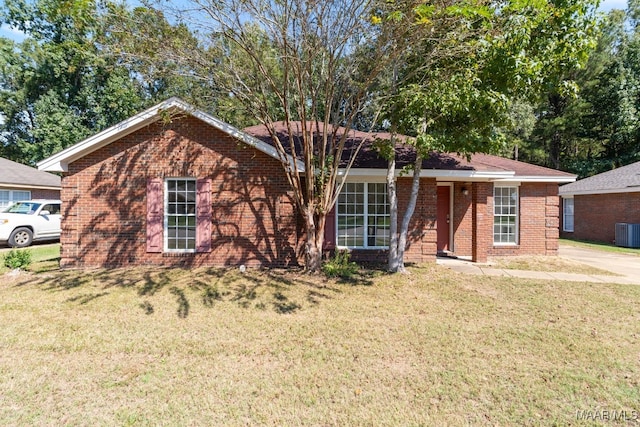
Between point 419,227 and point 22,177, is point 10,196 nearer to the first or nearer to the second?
point 22,177

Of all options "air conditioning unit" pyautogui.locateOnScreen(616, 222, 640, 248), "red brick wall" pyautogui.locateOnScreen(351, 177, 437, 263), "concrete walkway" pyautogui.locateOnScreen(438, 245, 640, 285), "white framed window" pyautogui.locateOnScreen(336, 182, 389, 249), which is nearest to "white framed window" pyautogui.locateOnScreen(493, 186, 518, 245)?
"concrete walkway" pyautogui.locateOnScreen(438, 245, 640, 285)

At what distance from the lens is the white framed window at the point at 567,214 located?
1798cm

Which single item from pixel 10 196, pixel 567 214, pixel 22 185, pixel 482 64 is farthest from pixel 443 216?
pixel 10 196

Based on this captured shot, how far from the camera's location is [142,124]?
8.64m

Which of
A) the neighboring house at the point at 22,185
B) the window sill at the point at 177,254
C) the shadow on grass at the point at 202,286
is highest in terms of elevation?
the neighboring house at the point at 22,185

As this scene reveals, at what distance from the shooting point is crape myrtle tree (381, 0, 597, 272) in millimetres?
6121

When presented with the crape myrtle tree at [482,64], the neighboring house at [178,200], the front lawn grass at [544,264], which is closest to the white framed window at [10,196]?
the neighboring house at [178,200]

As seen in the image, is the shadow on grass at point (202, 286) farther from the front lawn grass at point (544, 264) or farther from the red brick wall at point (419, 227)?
the front lawn grass at point (544, 264)

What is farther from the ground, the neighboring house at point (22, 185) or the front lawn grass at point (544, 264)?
the neighboring house at point (22, 185)

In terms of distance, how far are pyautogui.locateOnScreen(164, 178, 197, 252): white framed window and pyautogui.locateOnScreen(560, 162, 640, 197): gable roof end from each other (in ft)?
57.8

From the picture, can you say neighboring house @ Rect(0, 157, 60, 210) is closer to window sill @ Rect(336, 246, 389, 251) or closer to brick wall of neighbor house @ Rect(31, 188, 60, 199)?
brick wall of neighbor house @ Rect(31, 188, 60, 199)

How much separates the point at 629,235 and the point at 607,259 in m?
5.05

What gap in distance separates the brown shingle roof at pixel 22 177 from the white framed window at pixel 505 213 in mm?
21569

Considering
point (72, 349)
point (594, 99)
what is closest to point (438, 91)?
point (72, 349)
